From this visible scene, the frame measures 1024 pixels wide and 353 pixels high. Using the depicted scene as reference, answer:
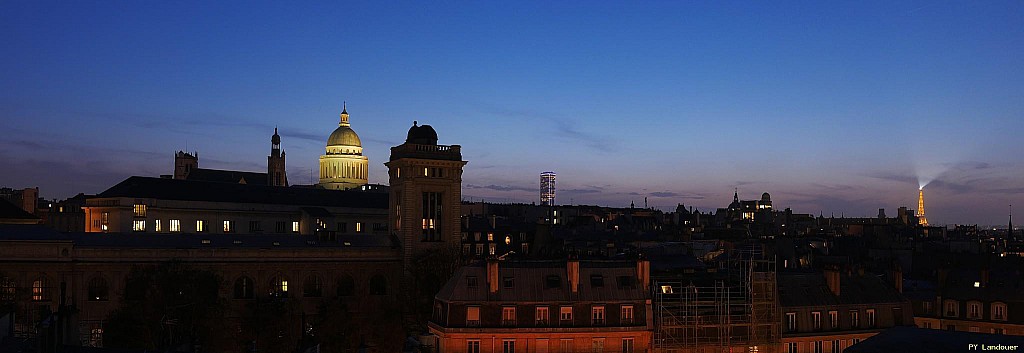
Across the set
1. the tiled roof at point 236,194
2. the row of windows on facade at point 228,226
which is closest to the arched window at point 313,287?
the row of windows on facade at point 228,226

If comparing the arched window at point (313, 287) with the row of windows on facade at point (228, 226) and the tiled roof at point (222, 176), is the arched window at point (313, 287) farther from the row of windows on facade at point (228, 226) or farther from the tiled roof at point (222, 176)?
the tiled roof at point (222, 176)

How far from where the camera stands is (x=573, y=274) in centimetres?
6656

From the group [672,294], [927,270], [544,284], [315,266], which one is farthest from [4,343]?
[927,270]

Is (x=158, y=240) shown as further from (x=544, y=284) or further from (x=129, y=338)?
(x=544, y=284)

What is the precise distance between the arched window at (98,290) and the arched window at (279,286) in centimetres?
1353

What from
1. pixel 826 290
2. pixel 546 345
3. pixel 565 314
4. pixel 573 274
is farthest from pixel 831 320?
pixel 546 345

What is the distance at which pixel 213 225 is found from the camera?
114m

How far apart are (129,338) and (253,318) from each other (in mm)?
10046

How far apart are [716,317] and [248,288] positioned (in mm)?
43436

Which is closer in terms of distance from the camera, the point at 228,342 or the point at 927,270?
the point at 228,342

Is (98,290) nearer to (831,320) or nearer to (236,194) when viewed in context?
(236,194)

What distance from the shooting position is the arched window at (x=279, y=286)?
307 feet

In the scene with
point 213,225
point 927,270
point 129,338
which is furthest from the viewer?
point 927,270

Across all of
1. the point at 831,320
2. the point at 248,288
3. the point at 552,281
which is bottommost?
the point at 831,320
